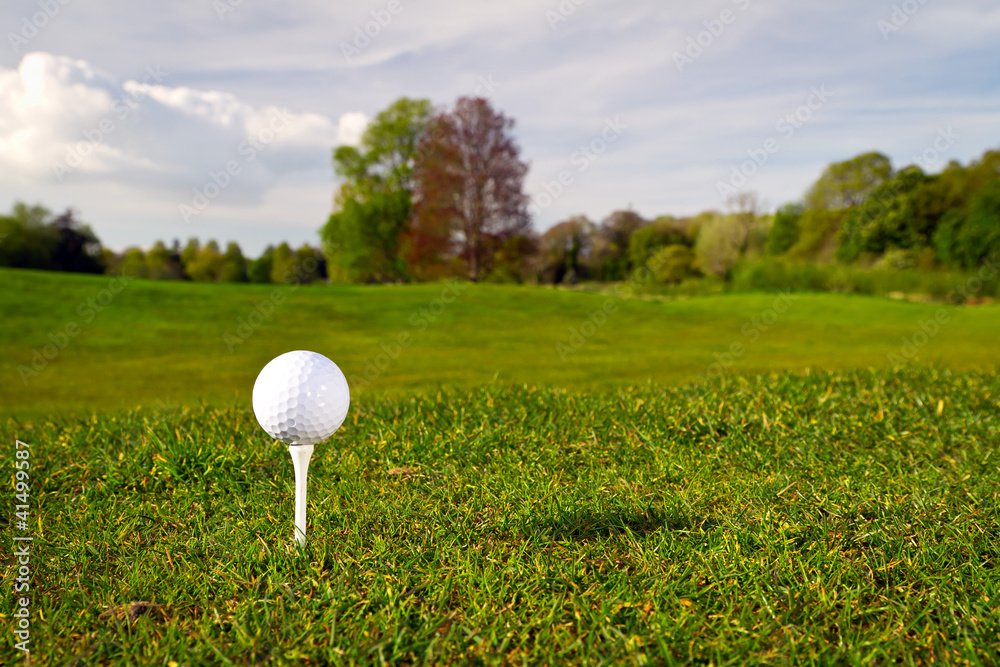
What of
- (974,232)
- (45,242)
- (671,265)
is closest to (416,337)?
(45,242)

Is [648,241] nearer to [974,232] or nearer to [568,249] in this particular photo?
[568,249]

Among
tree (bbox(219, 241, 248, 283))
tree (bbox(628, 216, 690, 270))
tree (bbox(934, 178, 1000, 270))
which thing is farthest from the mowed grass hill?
tree (bbox(219, 241, 248, 283))

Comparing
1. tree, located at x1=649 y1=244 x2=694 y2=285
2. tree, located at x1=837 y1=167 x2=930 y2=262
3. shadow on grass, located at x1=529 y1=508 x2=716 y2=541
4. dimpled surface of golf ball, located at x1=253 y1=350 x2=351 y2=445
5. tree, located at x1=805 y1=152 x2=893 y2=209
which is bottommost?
shadow on grass, located at x1=529 y1=508 x2=716 y2=541

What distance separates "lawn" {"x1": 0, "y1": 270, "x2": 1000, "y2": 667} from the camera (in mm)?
2176

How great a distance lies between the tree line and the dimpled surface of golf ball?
29.8m

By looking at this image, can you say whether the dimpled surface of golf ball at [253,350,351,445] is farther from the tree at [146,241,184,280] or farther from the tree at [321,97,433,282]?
the tree at [146,241,184,280]

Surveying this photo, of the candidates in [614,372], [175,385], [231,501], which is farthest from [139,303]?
[231,501]

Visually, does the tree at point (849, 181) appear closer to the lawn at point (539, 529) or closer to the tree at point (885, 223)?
the tree at point (885, 223)

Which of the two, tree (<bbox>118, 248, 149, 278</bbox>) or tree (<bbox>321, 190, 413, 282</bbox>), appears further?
tree (<bbox>118, 248, 149, 278</bbox>)

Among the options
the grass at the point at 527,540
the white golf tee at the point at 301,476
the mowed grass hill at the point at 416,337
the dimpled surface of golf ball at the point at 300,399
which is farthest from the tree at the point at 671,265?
the white golf tee at the point at 301,476

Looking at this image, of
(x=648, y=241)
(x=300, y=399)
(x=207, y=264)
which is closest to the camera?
(x=300, y=399)

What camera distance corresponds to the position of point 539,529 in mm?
2955

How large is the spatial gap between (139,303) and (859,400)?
17.3m

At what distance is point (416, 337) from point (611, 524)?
37.7 ft
